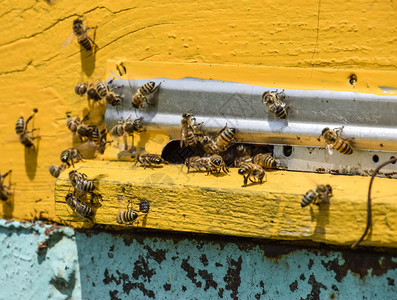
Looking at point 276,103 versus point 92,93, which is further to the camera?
point 92,93

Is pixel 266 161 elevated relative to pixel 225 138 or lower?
lower

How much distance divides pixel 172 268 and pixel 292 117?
3.37 ft

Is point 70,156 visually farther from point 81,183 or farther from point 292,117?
point 292,117

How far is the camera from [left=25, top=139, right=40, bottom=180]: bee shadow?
297cm

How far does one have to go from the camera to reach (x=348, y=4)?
222cm

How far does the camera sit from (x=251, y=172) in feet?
7.09

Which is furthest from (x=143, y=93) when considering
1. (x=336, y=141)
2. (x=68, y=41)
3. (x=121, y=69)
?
(x=336, y=141)

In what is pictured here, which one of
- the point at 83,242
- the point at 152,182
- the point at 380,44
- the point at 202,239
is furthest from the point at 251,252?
the point at 380,44

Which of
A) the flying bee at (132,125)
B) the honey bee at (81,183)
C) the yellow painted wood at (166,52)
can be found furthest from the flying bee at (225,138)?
the honey bee at (81,183)

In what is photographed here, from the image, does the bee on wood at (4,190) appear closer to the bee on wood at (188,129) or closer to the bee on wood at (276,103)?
the bee on wood at (188,129)

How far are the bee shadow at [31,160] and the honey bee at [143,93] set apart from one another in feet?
2.89

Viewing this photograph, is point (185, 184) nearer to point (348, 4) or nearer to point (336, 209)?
point (336, 209)

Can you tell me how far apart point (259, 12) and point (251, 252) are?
126 centimetres

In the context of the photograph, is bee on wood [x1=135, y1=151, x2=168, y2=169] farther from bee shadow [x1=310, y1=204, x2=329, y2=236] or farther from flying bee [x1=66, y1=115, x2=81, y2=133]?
bee shadow [x1=310, y1=204, x2=329, y2=236]
